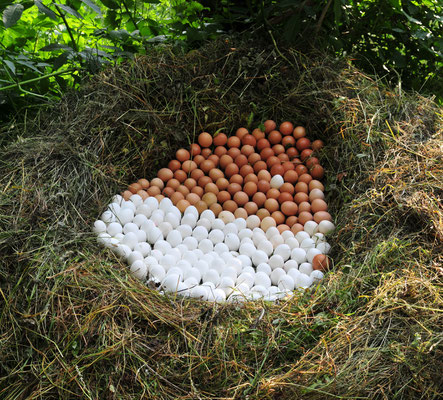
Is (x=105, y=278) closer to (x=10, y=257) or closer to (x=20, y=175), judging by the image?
(x=10, y=257)

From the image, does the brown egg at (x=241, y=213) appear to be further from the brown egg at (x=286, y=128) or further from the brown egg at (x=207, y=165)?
the brown egg at (x=286, y=128)

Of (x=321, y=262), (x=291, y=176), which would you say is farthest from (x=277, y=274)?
(x=291, y=176)

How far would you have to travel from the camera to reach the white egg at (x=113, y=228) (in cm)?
225

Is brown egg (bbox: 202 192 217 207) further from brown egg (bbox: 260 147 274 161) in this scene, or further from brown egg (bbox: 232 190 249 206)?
brown egg (bbox: 260 147 274 161)

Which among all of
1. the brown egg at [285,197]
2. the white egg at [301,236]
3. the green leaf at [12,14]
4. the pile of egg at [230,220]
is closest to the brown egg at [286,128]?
the pile of egg at [230,220]

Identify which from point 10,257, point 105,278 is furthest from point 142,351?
point 10,257

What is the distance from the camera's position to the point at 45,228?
205 centimetres

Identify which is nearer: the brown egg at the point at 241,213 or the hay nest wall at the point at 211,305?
the hay nest wall at the point at 211,305

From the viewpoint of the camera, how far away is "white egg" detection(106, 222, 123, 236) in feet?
7.37

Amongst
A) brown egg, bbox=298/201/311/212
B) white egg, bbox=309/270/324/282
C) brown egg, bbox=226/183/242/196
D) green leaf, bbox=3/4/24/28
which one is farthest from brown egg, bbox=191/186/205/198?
green leaf, bbox=3/4/24/28

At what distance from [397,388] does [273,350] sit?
14.8 inches

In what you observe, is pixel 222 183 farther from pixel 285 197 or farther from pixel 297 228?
pixel 297 228

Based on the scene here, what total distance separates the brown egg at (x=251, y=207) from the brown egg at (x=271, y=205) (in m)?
0.05

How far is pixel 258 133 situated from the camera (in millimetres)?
2650
